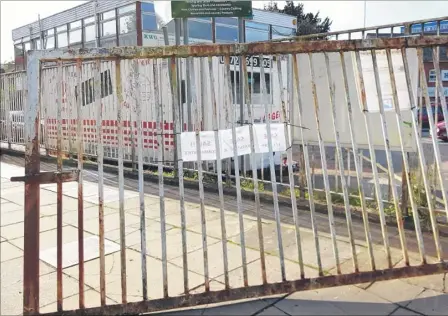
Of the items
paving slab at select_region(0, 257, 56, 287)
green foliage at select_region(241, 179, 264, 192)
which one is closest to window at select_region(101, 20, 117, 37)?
green foliage at select_region(241, 179, 264, 192)

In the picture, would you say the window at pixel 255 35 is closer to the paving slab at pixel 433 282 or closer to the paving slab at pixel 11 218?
the paving slab at pixel 11 218

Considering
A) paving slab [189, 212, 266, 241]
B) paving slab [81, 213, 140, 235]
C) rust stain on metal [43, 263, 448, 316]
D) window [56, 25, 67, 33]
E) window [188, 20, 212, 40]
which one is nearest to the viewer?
rust stain on metal [43, 263, 448, 316]

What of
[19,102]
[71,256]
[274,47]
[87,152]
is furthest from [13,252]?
[19,102]

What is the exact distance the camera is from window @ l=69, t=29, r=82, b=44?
40.9 feet

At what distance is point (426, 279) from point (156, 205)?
3.61m

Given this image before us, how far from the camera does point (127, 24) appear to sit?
35.3 feet

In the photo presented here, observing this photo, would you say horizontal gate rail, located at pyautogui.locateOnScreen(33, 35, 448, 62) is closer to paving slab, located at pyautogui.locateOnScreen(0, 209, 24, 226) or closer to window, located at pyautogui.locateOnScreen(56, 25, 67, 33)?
paving slab, located at pyautogui.locateOnScreen(0, 209, 24, 226)

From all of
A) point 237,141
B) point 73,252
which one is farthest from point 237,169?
point 73,252

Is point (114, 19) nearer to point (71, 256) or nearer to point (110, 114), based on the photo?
point (110, 114)

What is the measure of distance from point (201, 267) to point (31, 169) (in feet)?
5.46

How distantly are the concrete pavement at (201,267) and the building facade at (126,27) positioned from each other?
601cm

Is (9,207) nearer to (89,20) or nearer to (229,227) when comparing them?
(229,227)

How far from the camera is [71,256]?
3906 mm

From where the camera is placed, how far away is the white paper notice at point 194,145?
2895mm
